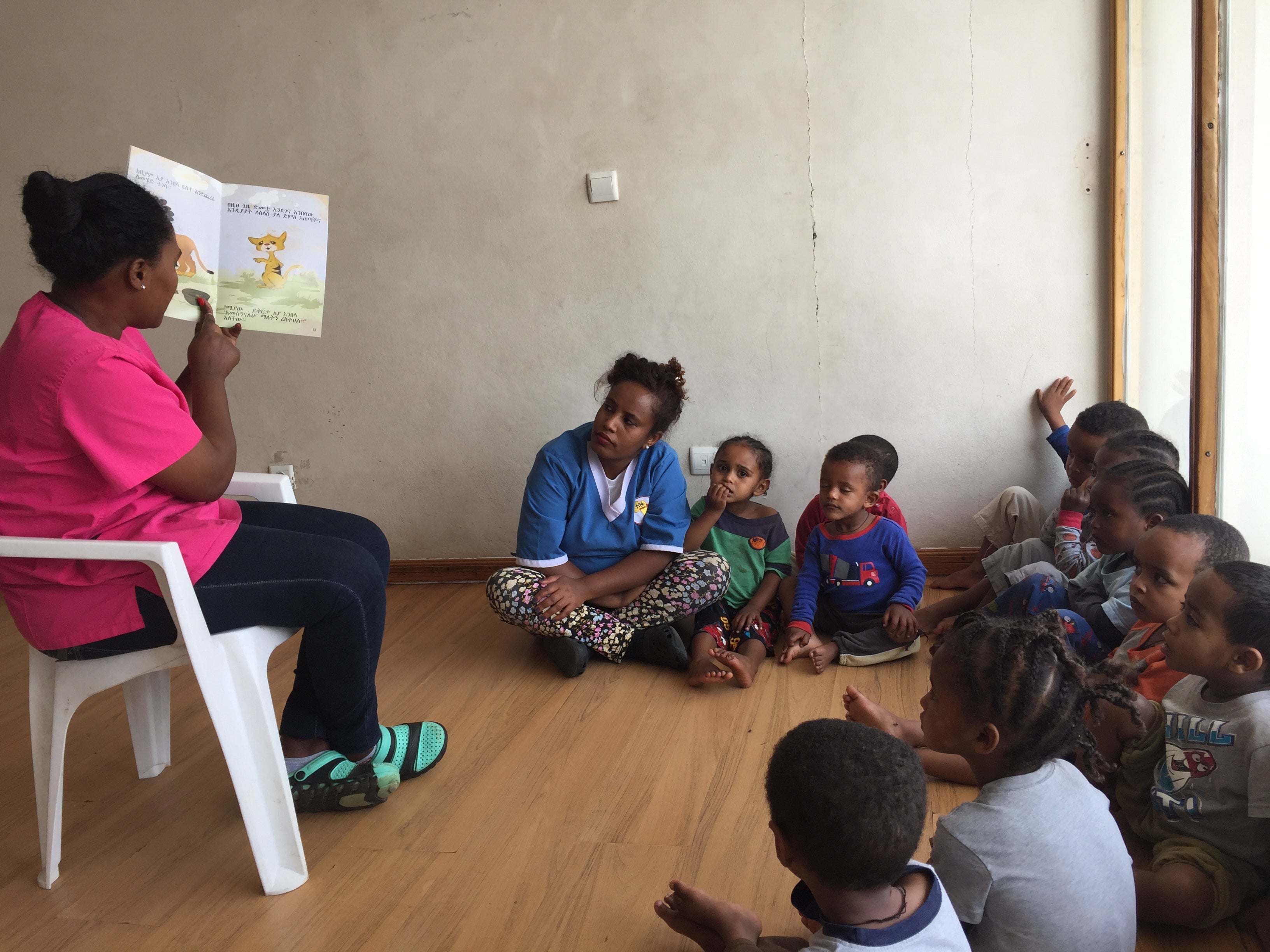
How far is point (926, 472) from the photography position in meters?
2.83

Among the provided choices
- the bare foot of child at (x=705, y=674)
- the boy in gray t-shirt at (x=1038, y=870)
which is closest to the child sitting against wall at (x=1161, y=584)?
the boy in gray t-shirt at (x=1038, y=870)

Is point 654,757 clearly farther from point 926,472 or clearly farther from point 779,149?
point 779,149

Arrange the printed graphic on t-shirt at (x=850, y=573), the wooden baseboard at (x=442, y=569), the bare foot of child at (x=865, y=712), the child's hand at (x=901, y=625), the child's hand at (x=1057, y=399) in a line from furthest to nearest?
the wooden baseboard at (x=442, y=569), the child's hand at (x=1057, y=399), the printed graphic on t-shirt at (x=850, y=573), the child's hand at (x=901, y=625), the bare foot of child at (x=865, y=712)

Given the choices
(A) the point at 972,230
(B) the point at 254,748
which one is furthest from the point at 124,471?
(A) the point at 972,230

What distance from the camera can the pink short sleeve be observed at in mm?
1340

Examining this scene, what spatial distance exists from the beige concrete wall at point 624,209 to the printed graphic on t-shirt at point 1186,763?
1527mm

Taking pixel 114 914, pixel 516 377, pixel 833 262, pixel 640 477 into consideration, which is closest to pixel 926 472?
pixel 833 262

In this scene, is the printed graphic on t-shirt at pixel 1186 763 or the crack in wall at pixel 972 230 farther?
the crack in wall at pixel 972 230

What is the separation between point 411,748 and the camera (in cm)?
183

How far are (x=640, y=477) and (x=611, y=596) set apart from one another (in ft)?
1.06

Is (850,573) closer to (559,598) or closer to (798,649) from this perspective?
(798,649)

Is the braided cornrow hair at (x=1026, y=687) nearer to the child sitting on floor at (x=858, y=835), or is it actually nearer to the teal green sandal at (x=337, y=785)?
the child sitting on floor at (x=858, y=835)

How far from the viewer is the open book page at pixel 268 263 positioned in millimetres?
1727

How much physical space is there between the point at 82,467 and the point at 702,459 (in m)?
1.82
